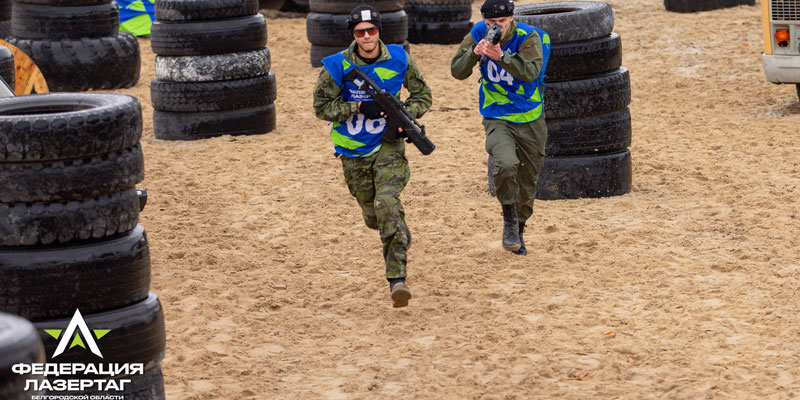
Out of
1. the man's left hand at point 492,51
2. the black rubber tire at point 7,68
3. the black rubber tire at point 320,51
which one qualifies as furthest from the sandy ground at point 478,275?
the black rubber tire at point 320,51

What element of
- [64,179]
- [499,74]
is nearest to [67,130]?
[64,179]

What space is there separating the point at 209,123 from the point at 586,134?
15.4ft

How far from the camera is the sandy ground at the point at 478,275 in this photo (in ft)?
18.4

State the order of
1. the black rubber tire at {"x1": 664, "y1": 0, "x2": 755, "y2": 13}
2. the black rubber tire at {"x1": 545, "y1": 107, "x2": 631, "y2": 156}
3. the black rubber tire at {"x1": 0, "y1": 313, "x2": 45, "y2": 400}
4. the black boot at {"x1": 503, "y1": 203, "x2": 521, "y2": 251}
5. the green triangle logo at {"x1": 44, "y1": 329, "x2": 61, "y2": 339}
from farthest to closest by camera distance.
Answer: the black rubber tire at {"x1": 664, "y1": 0, "x2": 755, "y2": 13} < the black rubber tire at {"x1": 545, "y1": 107, "x2": 631, "y2": 156} < the black boot at {"x1": 503, "y1": 203, "x2": 521, "y2": 251} < the green triangle logo at {"x1": 44, "y1": 329, "x2": 61, "y2": 339} < the black rubber tire at {"x1": 0, "y1": 313, "x2": 45, "y2": 400}

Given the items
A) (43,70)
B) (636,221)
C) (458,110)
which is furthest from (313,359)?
(43,70)

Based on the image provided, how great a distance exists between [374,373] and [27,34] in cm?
1027

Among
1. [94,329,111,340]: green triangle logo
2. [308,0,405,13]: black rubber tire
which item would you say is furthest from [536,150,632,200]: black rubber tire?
[308,0,405,13]: black rubber tire

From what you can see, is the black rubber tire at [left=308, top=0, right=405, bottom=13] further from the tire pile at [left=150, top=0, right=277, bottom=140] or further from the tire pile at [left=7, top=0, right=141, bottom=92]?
the tire pile at [left=150, top=0, right=277, bottom=140]

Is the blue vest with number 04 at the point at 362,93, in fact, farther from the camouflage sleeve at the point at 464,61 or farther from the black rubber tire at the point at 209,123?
the black rubber tire at the point at 209,123

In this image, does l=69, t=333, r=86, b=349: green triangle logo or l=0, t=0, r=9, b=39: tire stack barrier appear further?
l=0, t=0, r=9, b=39: tire stack barrier

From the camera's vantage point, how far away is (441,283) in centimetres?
728

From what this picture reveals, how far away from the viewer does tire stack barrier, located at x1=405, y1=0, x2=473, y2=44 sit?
17984mm

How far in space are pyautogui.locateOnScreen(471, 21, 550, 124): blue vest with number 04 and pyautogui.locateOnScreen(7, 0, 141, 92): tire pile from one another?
8226 mm

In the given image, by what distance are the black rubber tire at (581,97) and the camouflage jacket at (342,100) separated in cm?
231
